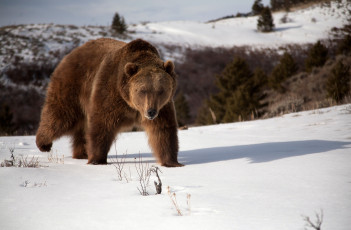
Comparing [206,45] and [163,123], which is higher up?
[206,45]

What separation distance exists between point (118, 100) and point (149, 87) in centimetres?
63

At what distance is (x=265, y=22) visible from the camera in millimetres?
58562

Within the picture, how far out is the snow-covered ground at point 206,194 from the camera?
2.36m

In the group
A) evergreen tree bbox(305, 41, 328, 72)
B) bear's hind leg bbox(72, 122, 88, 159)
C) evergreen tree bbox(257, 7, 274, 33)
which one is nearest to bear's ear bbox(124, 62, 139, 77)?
bear's hind leg bbox(72, 122, 88, 159)

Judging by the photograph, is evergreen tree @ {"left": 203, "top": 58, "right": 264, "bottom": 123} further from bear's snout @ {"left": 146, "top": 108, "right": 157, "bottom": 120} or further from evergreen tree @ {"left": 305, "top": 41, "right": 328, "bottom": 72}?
bear's snout @ {"left": 146, "top": 108, "right": 157, "bottom": 120}

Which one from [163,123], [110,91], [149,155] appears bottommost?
[149,155]

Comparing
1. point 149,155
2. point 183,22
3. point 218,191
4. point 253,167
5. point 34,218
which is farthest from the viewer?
point 183,22

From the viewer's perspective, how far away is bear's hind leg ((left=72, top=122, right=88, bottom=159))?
6.40m

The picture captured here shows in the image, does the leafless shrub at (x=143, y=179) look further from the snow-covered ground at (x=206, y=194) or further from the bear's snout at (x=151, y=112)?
the bear's snout at (x=151, y=112)

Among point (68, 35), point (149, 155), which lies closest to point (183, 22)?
point (68, 35)

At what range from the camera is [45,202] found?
9.21 ft

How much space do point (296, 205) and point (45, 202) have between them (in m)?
2.09

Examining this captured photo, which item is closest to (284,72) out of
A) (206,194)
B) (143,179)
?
(143,179)

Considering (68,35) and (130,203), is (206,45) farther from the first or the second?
(130,203)
